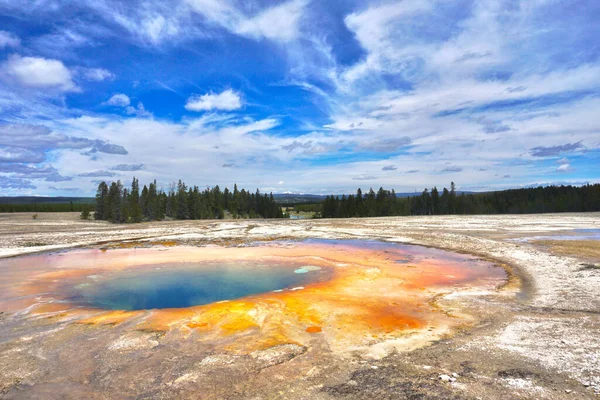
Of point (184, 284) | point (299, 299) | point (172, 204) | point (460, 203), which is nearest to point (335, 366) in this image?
point (299, 299)

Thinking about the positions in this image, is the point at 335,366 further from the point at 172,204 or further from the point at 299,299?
the point at 172,204

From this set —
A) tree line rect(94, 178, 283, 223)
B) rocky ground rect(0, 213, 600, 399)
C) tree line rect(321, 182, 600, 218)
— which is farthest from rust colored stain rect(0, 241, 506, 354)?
tree line rect(321, 182, 600, 218)

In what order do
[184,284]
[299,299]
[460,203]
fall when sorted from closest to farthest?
[299,299] < [184,284] < [460,203]

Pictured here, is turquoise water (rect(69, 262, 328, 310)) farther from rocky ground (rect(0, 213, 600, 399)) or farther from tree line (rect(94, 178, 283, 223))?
tree line (rect(94, 178, 283, 223))

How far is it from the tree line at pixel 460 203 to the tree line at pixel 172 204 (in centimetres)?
1924

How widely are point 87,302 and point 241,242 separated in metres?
14.3

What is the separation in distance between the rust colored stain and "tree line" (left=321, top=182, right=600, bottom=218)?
64.8 m

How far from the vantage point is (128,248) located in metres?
21.5

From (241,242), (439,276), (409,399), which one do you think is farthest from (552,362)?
(241,242)

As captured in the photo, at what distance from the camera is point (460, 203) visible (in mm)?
92188

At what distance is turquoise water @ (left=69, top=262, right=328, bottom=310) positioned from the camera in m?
9.96

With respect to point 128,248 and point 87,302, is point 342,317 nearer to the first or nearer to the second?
point 87,302

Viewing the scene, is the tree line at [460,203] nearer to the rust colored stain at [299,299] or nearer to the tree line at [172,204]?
the tree line at [172,204]

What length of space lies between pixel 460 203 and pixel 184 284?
93820mm
